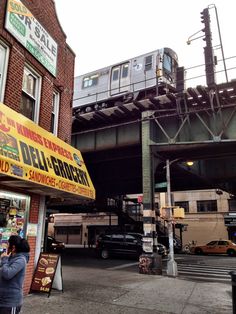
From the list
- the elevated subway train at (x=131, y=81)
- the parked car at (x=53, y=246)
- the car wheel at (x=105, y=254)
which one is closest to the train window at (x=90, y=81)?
the elevated subway train at (x=131, y=81)

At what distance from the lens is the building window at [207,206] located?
1608 inches

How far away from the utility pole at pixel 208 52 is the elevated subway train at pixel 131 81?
2.72 metres

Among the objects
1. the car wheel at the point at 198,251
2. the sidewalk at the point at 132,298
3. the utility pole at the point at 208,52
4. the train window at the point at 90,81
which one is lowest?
the sidewalk at the point at 132,298

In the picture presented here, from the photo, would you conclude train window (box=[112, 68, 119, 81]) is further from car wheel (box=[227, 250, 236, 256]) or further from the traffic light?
car wheel (box=[227, 250, 236, 256])

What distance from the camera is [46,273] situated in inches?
320

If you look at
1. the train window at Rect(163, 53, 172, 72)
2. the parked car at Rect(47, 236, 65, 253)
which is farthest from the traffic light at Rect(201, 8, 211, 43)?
the parked car at Rect(47, 236, 65, 253)

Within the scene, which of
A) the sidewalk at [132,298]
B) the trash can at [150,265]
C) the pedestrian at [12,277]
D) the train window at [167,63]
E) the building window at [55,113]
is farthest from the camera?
the train window at [167,63]

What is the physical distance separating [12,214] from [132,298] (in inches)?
154

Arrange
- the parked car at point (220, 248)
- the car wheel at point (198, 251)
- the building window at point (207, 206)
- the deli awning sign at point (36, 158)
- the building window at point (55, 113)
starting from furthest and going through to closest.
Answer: the building window at point (207, 206), the car wheel at point (198, 251), the parked car at point (220, 248), the building window at point (55, 113), the deli awning sign at point (36, 158)

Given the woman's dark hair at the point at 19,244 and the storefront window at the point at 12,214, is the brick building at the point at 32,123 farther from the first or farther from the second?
the woman's dark hair at the point at 19,244

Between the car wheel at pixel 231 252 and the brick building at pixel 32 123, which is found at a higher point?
the brick building at pixel 32 123

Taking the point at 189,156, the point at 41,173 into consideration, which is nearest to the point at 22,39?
the point at 41,173

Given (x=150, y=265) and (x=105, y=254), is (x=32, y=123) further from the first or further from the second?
(x=105, y=254)

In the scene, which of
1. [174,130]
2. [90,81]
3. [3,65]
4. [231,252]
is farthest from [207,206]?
[3,65]
